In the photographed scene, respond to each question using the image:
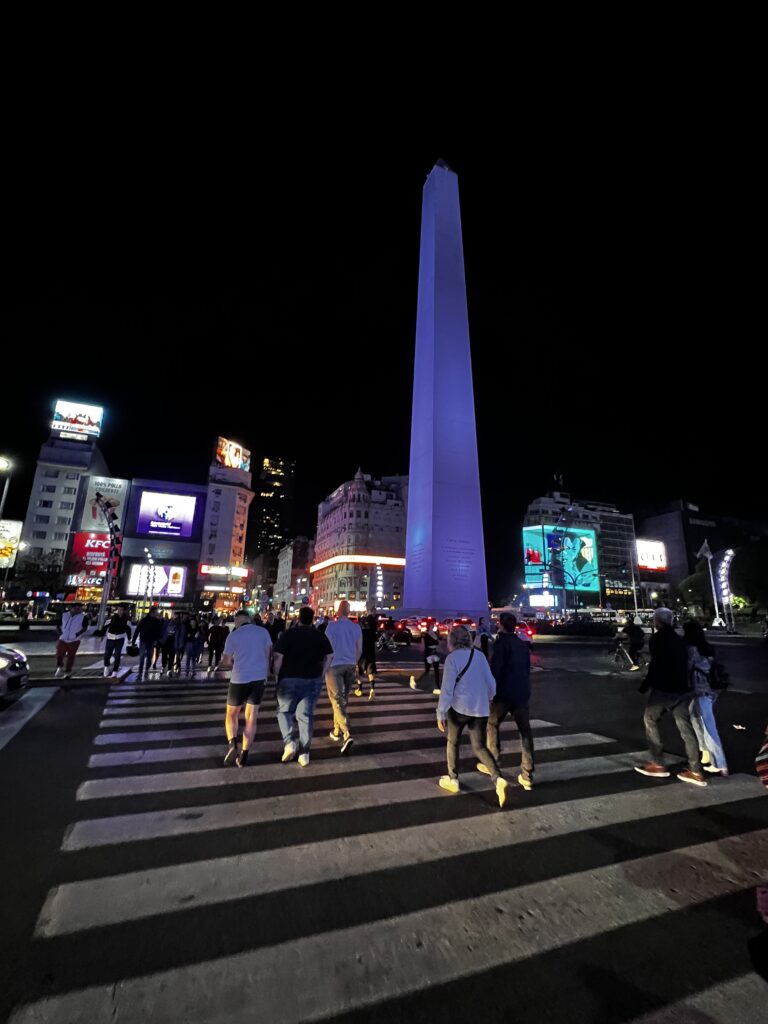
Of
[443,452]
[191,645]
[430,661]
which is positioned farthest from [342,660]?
[443,452]

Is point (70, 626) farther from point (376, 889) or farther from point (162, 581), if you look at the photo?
point (162, 581)

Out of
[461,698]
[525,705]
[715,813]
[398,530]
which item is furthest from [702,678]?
[398,530]

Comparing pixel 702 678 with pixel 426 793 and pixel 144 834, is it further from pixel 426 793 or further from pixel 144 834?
pixel 144 834

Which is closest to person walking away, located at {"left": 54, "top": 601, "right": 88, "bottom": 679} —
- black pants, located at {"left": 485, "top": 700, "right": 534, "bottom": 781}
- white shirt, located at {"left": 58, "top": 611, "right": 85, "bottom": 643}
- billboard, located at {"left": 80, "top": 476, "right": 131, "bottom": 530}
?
white shirt, located at {"left": 58, "top": 611, "right": 85, "bottom": 643}

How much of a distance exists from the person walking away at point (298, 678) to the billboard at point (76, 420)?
102 meters

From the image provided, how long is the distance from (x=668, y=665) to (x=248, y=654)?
17.5 ft

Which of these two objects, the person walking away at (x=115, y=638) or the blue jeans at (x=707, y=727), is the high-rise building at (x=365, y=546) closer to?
the person walking away at (x=115, y=638)

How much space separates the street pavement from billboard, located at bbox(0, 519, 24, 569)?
46.7 m

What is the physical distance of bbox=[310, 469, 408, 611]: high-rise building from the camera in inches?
4432

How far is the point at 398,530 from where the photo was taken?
12075 cm

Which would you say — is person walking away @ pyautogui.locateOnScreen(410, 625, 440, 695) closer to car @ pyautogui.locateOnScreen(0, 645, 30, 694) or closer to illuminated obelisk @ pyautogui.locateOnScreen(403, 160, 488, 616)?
car @ pyautogui.locateOnScreen(0, 645, 30, 694)

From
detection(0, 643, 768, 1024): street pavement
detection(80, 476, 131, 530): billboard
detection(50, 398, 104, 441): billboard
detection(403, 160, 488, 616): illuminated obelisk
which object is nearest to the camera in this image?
detection(0, 643, 768, 1024): street pavement

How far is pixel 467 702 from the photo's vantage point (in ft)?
16.7

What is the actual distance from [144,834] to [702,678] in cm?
643
